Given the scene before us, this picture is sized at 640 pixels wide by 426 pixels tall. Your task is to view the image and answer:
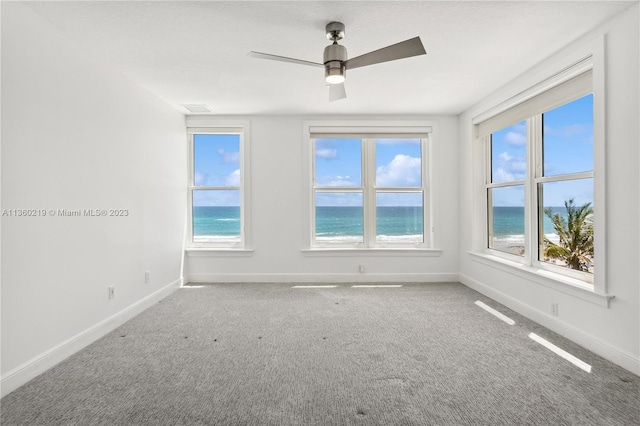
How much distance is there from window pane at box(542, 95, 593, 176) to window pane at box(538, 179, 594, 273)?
0.48 ft

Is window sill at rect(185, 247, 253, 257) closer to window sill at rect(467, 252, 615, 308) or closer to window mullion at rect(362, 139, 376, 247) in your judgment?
window mullion at rect(362, 139, 376, 247)

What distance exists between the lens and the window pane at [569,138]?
2754 millimetres

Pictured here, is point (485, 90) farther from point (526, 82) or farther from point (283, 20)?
point (283, 20)

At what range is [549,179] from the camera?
314 centimetres

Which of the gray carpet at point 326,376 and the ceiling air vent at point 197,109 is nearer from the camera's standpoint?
the gray carpet at point 326,376

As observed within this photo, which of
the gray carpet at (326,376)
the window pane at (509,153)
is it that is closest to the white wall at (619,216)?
the gray carpet at (326,376)

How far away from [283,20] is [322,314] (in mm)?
2712

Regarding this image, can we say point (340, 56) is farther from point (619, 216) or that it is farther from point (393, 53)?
point (619, 216)

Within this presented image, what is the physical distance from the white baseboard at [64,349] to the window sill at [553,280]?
13.3 ft

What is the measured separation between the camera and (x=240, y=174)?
4914 millimetres

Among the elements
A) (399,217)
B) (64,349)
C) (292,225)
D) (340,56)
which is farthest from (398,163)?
(64,349)

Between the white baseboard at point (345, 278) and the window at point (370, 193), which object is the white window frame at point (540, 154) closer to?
the white baseboard at point (345, 278)

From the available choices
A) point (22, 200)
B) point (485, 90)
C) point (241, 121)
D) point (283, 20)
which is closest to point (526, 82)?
point (485, 90)

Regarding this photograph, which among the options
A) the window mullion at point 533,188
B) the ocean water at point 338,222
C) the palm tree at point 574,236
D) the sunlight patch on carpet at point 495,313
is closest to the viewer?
the palm tree at point 574,236
